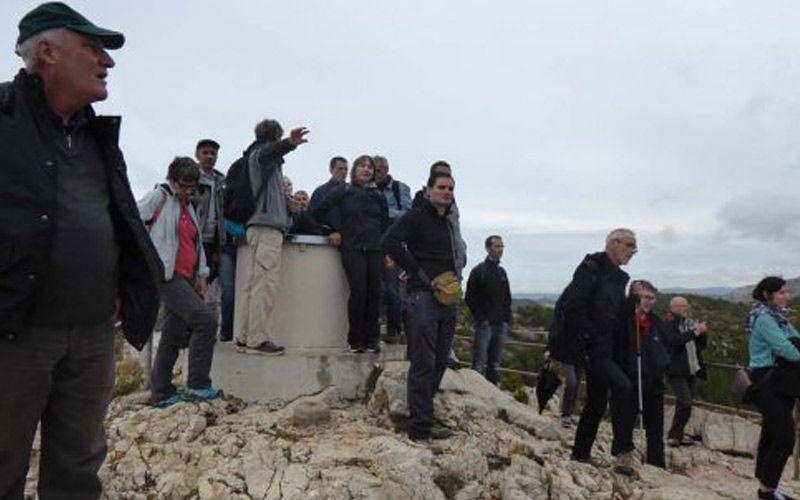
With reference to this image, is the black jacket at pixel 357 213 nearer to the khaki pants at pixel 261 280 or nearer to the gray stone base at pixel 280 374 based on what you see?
the khaki pants at pixel 261 280

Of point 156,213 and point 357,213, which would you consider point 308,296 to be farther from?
point 156,213

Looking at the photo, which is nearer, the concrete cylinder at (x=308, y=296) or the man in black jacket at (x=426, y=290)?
the man in black jacket at (x=426, y=290)

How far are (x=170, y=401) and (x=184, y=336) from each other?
1.84 ft

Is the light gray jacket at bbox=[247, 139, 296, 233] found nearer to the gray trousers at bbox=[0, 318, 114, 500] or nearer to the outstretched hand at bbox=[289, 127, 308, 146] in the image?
the outstretched hand at bbox=[289, 127, 308, 146]

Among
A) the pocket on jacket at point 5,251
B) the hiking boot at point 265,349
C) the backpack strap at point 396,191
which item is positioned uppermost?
the backpack strap at point 396,191

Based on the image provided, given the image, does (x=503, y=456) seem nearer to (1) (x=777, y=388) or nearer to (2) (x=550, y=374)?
(2) (x=550, y=374)

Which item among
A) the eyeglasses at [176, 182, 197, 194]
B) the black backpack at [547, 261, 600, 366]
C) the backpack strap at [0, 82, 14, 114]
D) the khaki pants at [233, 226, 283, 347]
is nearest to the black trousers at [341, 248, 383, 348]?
the khaki pants at [233, 226, 283, 347]

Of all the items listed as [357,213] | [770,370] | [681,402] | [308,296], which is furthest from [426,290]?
[681,402]

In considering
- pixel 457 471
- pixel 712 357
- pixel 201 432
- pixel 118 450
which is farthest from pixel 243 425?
pixel 712 357

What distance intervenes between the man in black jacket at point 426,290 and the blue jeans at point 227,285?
199cm

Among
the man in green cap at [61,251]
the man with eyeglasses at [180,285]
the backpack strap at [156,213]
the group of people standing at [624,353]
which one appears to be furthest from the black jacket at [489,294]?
the man in green cap at [61,251]

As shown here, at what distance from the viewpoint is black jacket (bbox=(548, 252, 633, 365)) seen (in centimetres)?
608

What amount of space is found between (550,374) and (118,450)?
4363 mm

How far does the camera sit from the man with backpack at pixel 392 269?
7836 millimetres
